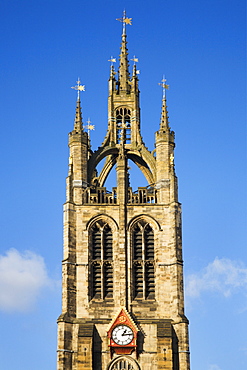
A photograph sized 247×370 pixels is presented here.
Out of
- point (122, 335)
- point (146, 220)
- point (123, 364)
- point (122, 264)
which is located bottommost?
point (123, 364)

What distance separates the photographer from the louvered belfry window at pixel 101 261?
7631 centimetres

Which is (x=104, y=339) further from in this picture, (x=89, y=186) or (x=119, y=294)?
(x=89, y=186)

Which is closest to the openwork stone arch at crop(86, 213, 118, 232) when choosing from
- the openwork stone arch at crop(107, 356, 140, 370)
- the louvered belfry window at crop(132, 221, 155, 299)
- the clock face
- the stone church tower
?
the stone church tower

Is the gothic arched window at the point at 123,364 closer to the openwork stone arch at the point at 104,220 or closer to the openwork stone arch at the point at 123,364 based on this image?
the openwork stone arch at the point at 123,364

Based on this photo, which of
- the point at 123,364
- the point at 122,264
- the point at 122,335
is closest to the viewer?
the point at 123,364

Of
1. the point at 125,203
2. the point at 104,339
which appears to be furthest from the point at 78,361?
the point at 125,203

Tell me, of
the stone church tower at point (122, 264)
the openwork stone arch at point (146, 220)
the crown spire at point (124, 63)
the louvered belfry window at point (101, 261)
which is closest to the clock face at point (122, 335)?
the stone church tower at point (122, 264)

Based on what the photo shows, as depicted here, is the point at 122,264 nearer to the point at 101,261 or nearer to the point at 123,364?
the point at 101,261

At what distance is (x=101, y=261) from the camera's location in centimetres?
7688

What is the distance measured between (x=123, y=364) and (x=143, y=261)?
7.81 m

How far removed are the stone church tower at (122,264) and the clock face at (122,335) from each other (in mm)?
70

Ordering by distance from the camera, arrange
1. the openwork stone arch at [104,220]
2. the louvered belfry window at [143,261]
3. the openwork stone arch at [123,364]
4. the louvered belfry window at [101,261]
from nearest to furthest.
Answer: the openwork stone arch at [123,364] → the louvered belfry window at [101,261] → the louvered belfry window at [143,261] → the openwork stone arch at [104,220]

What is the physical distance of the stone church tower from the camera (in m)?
73.9

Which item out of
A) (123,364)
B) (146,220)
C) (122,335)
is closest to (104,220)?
(146,220)
